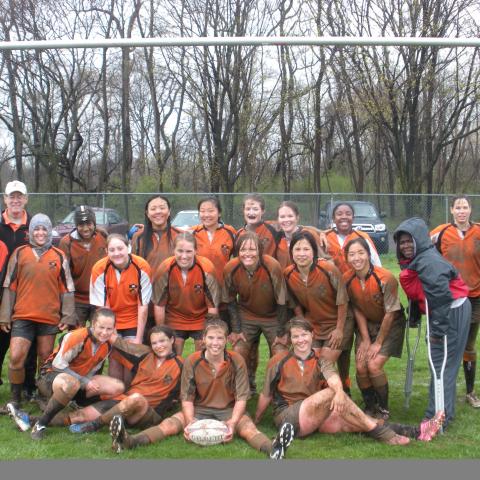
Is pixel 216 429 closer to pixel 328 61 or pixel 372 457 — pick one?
pixel 372 457

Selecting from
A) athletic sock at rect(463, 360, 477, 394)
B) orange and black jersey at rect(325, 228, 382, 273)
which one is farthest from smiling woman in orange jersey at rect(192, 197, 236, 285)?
athletic sock at rect(463, 360, 477, 394)

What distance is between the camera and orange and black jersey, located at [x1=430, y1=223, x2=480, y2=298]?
6.14m

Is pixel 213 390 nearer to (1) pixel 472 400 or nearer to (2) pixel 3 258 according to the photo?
(2) pixel 3 258

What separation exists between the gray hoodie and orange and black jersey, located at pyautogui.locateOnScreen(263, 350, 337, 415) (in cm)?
95

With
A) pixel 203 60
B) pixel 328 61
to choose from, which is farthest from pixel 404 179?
pixel 203 60

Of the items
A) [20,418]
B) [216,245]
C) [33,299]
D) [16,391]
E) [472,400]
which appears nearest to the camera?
[20,418]

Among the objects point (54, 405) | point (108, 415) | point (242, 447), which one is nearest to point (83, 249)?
point (54, 405)

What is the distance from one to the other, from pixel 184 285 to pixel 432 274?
2173 mm

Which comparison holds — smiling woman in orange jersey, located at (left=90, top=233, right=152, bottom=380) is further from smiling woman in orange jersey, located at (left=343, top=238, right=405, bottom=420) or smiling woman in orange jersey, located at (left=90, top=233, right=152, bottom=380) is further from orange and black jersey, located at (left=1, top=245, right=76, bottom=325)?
smiling woman in orange jersey, located at (left=343, top=238, right=405, bottom=420)

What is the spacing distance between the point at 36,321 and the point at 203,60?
23103mm

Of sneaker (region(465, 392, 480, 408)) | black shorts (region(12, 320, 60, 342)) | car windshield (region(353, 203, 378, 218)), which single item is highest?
car windshield (region(353, 203, 378, 218))

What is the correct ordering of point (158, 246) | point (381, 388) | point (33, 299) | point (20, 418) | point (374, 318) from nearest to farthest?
1. point (20, 418)
2. point (381, 388)
3. point (374, 318)
4. point (33, 299)
5. point (158, 246)

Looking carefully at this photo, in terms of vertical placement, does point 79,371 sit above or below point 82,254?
below

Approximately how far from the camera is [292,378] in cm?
527
